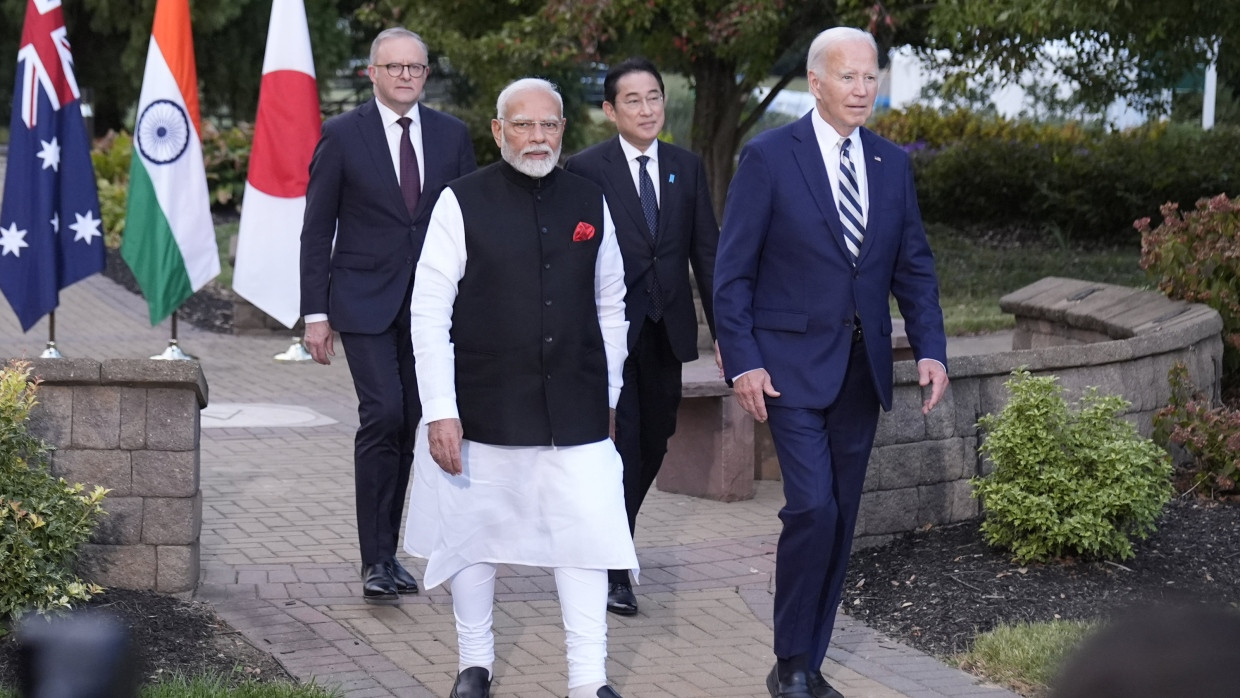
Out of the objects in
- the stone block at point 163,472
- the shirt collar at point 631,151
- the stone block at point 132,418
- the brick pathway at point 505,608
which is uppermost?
the shirt collar at point 631,151

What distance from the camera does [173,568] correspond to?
589 centimetres

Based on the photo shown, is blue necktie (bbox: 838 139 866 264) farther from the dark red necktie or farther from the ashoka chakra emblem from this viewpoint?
the ashoka chakra emblem

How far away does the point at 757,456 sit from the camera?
858cm

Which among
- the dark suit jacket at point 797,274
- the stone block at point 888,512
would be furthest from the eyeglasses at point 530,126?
the stone block at point 888,512

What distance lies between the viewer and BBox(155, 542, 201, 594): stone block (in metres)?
5.88

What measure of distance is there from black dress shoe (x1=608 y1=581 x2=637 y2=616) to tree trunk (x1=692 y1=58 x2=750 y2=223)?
424 inches

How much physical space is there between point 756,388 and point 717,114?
40.4ft

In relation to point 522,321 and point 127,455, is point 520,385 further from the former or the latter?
point 127,455

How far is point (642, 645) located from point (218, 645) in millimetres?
1431

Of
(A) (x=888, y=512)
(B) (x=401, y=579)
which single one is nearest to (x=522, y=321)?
(B) (x=401, y=579)

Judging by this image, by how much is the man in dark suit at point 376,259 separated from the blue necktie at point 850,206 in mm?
1761

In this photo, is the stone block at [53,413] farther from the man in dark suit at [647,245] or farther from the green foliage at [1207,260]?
the green foliage at [1207,260]

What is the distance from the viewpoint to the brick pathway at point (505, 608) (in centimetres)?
529

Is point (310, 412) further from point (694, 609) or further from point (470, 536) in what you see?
point (470, 536)
